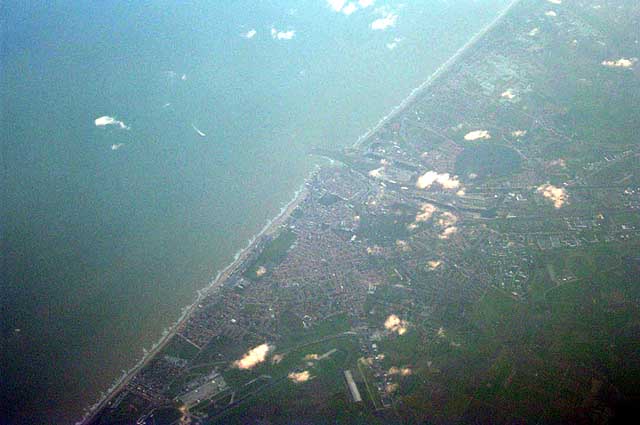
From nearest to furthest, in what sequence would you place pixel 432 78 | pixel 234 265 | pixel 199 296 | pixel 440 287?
pixel 199 296 → pixel 440 287 → pixel 234 265 → pixel 432 78

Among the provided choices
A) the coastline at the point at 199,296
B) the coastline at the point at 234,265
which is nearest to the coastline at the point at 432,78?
the coastline at the point at 234,265

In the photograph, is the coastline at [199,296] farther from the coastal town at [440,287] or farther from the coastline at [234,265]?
the coastal town at [440,287]

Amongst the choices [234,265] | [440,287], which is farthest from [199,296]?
[440,287]

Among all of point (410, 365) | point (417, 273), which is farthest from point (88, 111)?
point (410, 365)

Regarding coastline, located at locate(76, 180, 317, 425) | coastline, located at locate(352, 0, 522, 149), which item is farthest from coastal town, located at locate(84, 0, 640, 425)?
coastline, located at locate(352, 0, 522, 149)

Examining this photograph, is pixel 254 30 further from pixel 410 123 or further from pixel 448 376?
pixel 448 376

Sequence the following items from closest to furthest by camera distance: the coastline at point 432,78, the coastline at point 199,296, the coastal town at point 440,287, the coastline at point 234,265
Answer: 1. the coastal town at point 440,287
2. the coastline at point 199,296
3. the coastline at point 234,265
4. the coastline at point 432,78

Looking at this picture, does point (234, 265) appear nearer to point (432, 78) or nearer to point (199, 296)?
point (199, 296)
